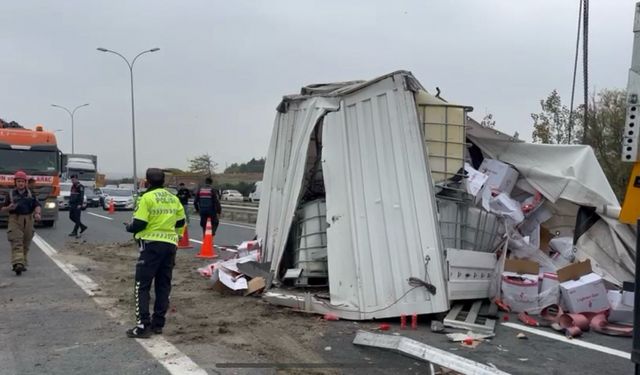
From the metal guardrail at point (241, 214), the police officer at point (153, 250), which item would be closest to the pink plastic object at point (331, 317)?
the police officer at point (153, 250)

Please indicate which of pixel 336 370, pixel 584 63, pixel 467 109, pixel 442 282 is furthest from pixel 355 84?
pixel 584 63

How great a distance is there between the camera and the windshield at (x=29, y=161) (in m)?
17.8

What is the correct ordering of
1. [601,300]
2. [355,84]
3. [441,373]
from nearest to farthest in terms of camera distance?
1. [441,373]
2. [601,300]
3. [355,84]

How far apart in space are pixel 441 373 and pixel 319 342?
51.9 inches

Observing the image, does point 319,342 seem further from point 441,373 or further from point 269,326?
point 441,373

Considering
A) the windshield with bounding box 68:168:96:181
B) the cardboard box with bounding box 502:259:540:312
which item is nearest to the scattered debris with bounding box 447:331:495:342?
the cardboard box with bounding box 502:259:540:312

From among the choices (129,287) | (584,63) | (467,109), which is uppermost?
(584,63)

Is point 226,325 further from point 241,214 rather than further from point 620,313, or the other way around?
point 241,214

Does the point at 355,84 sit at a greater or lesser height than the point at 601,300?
greater

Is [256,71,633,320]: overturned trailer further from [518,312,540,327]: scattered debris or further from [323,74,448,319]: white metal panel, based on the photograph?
[518,312,540,327]: scattered debris

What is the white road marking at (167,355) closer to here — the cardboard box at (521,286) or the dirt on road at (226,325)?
the dirt on road at (226,325)

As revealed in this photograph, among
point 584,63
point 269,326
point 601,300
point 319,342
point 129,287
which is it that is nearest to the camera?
point 319,342

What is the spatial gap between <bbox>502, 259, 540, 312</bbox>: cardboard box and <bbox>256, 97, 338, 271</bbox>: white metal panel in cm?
266

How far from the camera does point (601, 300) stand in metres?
6.54
